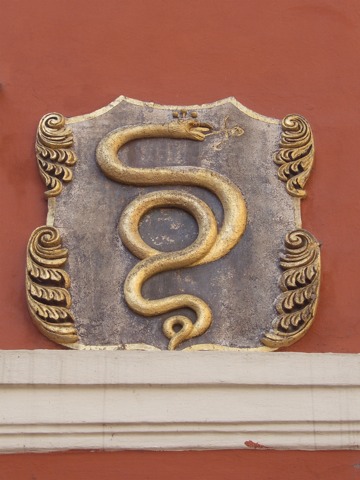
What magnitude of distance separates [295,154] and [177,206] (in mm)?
386

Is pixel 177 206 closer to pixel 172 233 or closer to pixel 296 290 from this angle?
pixel 172 233

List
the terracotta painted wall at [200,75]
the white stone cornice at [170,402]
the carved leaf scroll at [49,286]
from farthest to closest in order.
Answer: the terracotta painted wall at [200,75] < the carved leaf scroll at [49,286] < the white stone cornice at [170,402]

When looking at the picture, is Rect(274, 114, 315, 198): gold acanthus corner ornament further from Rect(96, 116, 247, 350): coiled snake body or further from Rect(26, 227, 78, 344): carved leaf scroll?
Rect(26, 227, 78, 344): carved leaf scroll

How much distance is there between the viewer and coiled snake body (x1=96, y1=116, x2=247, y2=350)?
330 cm

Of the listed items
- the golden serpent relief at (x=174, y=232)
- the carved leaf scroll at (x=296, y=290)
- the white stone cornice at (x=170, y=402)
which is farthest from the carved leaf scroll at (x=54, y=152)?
the carved leaf scroll at (x=296, y=290)

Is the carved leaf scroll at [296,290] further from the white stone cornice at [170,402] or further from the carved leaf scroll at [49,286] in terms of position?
the carved leaf scroll at [49,286]

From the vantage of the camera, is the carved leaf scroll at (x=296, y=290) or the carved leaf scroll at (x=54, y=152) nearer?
the carved leaf scroll at (x=296, y=290)

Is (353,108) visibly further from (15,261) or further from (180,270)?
(15,261)

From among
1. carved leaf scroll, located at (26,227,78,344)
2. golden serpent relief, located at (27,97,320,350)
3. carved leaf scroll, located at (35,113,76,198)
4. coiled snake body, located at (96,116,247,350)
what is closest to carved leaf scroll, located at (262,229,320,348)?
golden serpent relief, located at (27,97,320,350)

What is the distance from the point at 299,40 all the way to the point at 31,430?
4.95ft

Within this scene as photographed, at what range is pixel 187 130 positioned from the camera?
3592mm

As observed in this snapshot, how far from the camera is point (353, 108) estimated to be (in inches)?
146

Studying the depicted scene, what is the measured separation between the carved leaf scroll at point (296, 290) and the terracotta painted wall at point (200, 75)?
0.22 feet

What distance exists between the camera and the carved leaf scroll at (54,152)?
11.5 ft
